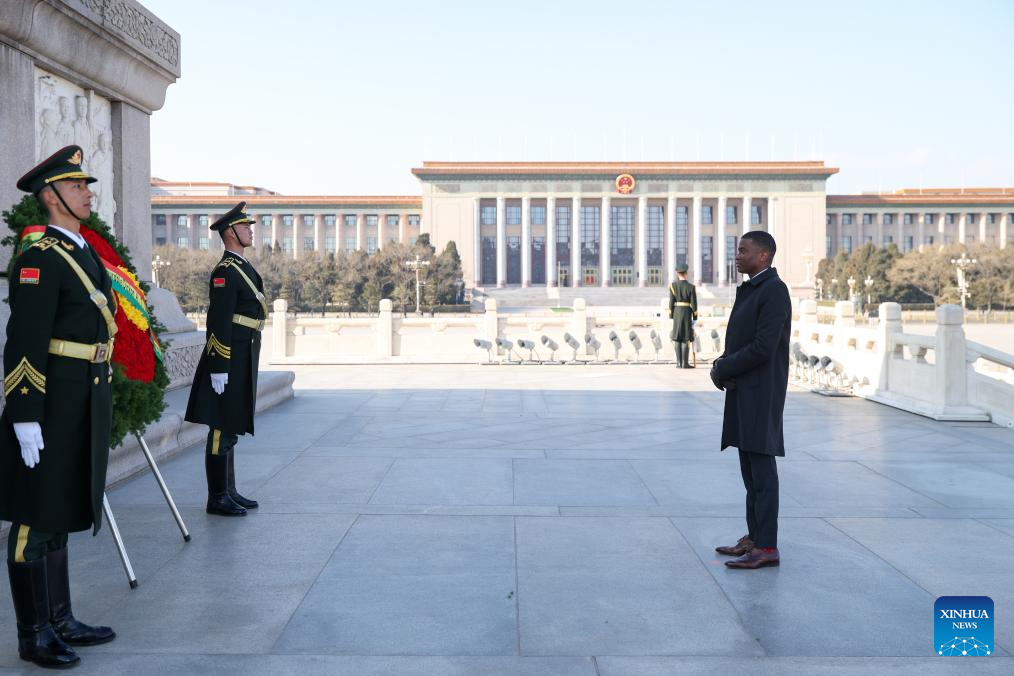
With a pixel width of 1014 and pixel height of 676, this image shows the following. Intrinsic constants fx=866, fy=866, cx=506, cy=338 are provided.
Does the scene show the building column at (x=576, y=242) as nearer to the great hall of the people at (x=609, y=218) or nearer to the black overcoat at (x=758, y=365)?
the great hall of the people at (x=609, y=218)

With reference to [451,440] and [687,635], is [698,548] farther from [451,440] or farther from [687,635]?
[451,440]

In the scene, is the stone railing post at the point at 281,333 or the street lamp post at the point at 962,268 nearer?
the stone railing post at the point at 281,333

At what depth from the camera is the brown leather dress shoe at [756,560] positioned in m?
4.36

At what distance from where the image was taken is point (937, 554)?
464 centimetres

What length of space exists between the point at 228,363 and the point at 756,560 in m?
3.21

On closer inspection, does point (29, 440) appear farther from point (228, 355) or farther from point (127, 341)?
point (228, 355)

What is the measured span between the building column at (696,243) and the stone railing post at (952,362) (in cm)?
7446

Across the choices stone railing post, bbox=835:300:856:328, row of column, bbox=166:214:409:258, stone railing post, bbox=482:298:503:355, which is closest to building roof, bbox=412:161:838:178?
row of column, bbox=166:214:409:258

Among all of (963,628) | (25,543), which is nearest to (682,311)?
(963,628)

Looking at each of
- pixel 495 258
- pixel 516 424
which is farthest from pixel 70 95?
pixel 495 258

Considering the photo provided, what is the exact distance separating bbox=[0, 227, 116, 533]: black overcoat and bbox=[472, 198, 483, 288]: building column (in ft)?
261

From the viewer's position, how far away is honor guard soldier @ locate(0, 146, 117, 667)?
324 cm

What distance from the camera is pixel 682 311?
16406mm

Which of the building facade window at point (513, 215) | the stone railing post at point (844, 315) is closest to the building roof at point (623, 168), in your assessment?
the building facade window at point (513, 215)
